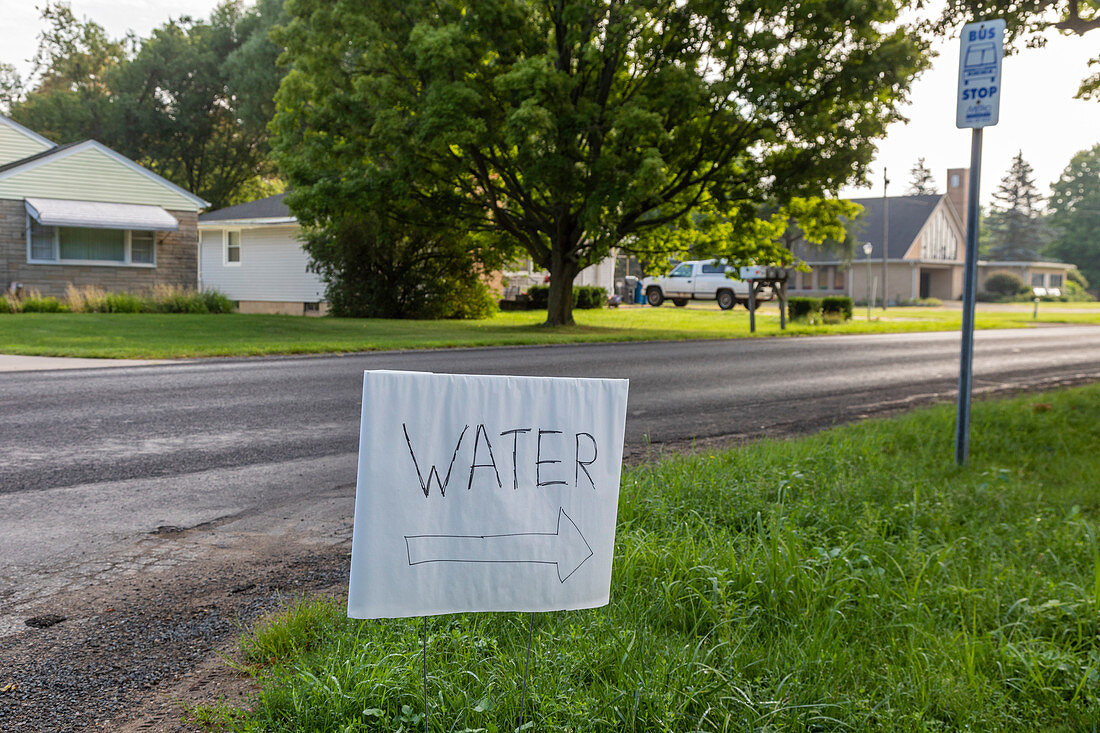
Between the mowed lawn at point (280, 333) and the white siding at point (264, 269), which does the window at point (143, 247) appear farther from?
the mowed lawn at point (280, 333)

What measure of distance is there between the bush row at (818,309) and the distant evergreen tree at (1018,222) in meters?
72.7

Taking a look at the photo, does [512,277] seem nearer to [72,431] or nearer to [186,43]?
[186,43]

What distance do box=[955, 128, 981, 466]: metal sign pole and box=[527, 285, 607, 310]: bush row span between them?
27824mm

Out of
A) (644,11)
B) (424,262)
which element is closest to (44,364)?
(644,11)

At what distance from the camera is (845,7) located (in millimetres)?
17891

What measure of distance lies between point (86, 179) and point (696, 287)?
81.7ft

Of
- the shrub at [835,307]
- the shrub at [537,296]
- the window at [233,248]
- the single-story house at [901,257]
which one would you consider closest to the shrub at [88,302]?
the window at [233,248]

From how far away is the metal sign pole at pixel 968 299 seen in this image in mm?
6242

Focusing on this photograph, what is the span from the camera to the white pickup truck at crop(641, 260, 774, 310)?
3878cm

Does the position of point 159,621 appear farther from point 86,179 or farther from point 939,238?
point 939,238

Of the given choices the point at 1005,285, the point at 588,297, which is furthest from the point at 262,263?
the point at 1005,285

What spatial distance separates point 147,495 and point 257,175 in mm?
50766

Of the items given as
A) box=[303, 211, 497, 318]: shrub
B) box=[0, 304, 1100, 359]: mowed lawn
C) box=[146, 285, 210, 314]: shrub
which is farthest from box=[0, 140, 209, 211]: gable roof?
box=[0, 304, 1100, 359]: mowed lawn

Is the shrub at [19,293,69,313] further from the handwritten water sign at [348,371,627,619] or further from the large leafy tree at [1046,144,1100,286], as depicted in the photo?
the large leafy tree at [1046,144,1100,286]
